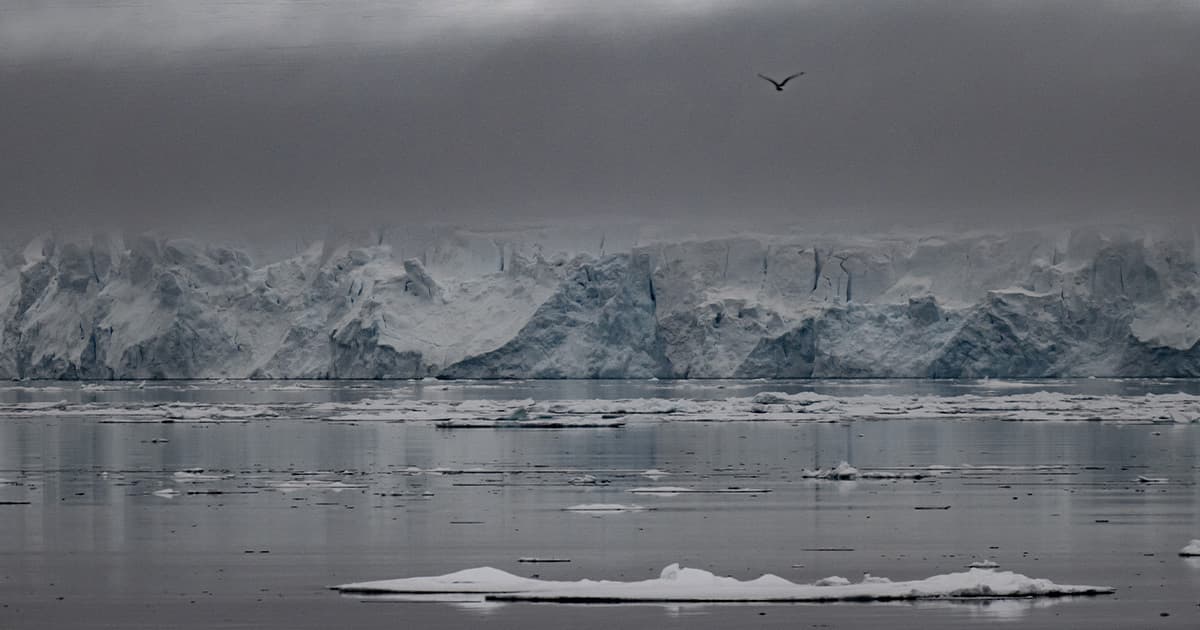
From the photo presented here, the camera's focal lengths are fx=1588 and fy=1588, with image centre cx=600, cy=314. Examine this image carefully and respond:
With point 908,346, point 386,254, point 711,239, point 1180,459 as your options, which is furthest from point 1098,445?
point 386,254

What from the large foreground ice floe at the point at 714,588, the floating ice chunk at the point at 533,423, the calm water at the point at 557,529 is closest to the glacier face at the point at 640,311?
the floating ice chunk at the point at 533,423

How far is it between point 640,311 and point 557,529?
63.1 metres

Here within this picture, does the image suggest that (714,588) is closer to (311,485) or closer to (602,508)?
(602,508)

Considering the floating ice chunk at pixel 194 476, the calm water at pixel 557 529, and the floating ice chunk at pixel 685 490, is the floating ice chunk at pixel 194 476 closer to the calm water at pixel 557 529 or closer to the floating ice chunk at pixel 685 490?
the calm water at pixel 557 529

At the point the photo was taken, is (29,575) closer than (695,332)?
Yes

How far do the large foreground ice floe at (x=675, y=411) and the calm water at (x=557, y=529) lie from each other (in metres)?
9.00

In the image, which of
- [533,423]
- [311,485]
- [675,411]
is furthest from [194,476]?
[675,411]

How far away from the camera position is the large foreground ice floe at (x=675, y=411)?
3225cm

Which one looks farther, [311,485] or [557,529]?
[311,485]

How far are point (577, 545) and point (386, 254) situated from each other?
79.3 m

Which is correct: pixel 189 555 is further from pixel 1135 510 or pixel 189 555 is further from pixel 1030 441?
pixel 1030 441

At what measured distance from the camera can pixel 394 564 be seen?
10367 millimetres

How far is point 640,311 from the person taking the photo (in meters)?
75.3

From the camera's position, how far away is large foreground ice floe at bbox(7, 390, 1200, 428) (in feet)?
106
